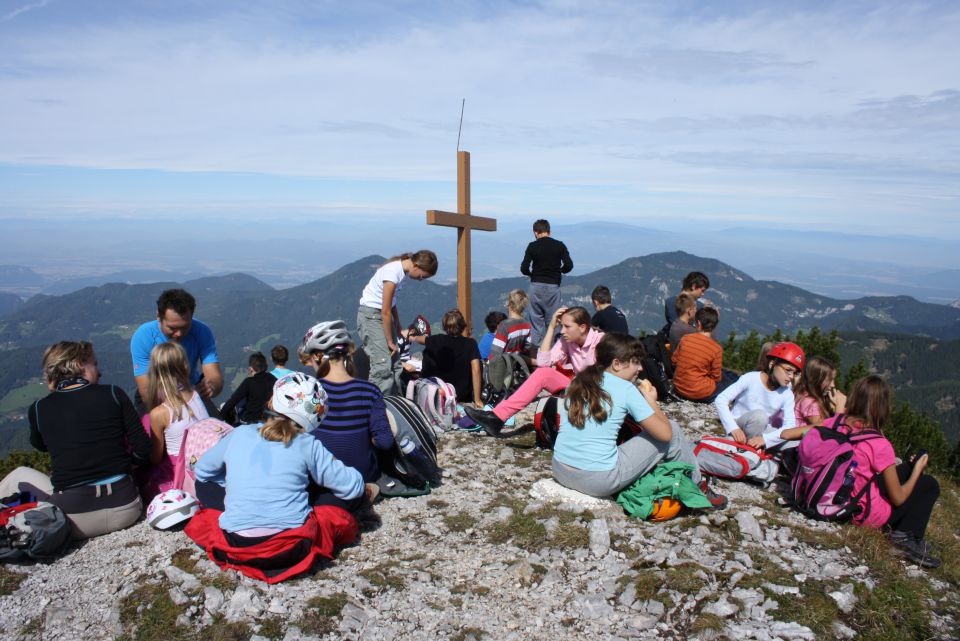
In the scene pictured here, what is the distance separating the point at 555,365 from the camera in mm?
8797

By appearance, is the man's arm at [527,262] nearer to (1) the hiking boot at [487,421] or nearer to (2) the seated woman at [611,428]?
(1) the hiking boot at [487,421]

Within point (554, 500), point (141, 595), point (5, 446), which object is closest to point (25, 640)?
point (141, 595)

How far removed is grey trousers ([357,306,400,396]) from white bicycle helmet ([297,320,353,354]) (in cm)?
275

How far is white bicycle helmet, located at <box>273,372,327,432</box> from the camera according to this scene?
4.40m

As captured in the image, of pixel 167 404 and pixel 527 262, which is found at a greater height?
pixel 527 262

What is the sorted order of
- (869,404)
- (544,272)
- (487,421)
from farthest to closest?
(544,272) → (487,421) → (869,404)

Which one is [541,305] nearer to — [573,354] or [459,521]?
[573,354]

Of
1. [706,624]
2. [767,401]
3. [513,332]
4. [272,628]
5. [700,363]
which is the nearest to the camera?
[272,628]

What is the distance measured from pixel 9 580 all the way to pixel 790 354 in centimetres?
753

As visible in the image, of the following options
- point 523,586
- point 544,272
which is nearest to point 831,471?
point 523,586

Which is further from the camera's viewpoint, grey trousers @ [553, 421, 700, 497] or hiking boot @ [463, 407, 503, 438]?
hiking boot @ [463, 407, 503, 438]

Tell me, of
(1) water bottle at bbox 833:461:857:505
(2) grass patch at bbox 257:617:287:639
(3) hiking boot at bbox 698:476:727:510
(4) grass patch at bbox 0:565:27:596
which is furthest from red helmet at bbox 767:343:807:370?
(4) grass patch at bbox 0:565:27:596

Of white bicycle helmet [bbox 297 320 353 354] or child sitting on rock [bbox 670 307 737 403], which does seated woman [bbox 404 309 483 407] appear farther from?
white bicycle helmet [bbox 297 320 353 354]

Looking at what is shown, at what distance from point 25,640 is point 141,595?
652 millimetres
